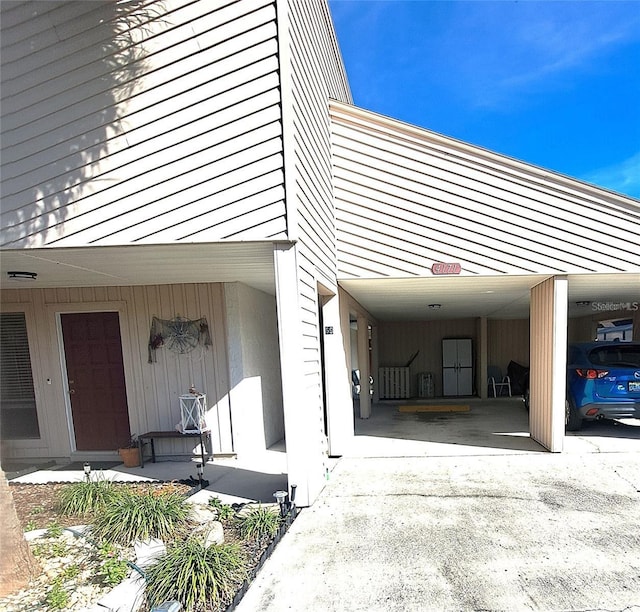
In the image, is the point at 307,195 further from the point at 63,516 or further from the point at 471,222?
the point at 63,516

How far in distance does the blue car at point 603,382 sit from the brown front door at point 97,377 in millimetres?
6547

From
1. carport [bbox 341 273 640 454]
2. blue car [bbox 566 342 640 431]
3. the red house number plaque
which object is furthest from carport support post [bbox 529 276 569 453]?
the red house number plaque

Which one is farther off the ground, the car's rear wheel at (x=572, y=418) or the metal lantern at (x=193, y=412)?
the metal lantern at (x=193, y=412)

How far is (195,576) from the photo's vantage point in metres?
2.23

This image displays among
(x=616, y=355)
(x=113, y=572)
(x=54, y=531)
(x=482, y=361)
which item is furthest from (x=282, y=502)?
(x=482, y=361)

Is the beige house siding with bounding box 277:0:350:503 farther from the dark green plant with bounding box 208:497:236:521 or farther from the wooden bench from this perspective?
the wooden bench

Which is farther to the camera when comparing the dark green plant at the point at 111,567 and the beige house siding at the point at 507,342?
the beige house siding at the point at 507,342

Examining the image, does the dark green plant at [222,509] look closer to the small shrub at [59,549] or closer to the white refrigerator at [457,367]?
the small shrub at [59,549]

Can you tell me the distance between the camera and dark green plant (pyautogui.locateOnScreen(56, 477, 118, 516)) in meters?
3.34

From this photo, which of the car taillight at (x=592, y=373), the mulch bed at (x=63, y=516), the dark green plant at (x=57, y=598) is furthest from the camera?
the car taillight at (x=592, y=373)

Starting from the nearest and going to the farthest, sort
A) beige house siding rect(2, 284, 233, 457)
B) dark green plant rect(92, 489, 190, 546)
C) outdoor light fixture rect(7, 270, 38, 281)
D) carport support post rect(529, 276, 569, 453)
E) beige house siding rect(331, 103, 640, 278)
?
dark green plant rect(92, 489, 190, 546) → outdoor light fixture rect(7, 270, 38, 281) → beige house siding rect(331, 103, 640, 278) → carport support post rect(529, 276, 569, 453) → beige house siding rect(2, 284, 233, 457)

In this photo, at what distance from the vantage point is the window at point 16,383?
211 inches

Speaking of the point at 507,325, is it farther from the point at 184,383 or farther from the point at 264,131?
the point at 264,131

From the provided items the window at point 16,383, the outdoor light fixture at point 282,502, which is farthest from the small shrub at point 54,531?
the window at point 16,383
